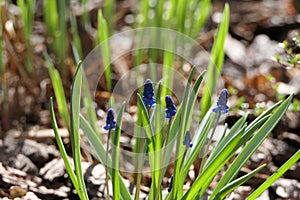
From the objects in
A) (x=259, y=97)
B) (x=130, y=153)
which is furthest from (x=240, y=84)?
(x=130, y=153)

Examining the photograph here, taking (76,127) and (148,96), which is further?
(76,127)

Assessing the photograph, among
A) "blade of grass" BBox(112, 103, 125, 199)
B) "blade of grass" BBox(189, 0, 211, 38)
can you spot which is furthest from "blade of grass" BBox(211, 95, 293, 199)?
"blade of grass" BBox(189, 0, 211, 38)

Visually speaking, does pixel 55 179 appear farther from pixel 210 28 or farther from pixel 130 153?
pixel 210 28

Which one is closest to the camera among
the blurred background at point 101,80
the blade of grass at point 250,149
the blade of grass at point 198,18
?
the blade of grass at point 250,149

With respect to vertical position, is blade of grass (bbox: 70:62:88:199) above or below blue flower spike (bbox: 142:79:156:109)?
below

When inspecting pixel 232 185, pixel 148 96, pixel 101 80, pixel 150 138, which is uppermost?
pixel 148 96

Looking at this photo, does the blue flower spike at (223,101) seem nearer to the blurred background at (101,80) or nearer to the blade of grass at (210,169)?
the blade of grass at (210,169)

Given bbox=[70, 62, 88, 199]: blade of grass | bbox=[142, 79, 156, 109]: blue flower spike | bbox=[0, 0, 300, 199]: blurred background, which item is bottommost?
bbox=[0, 0, 300, 199]: blurred background

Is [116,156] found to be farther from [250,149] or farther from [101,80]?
[101,80]

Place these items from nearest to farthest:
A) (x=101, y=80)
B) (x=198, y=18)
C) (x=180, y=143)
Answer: (x=180, y=143)
(x=198, y=18)
(x=101, y=80)

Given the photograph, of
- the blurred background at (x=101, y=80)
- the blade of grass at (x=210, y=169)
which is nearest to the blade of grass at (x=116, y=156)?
the blade of grass at (x=210, y=169)

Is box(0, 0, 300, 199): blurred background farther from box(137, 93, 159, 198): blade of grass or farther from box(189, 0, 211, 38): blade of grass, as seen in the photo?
box(137, 93, 159, 198): blade of grass

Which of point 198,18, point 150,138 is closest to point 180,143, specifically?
point 150,138
